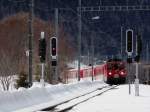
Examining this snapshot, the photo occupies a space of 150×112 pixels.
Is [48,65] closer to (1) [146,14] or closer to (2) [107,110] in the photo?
(1) [146,14]

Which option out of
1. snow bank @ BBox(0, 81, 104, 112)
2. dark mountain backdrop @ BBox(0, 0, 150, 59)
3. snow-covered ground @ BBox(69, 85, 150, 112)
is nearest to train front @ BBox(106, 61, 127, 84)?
dark mountain backdrop @ BBox(0, 0, 150, 59)

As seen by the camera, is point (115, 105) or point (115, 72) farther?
point (115, 72)

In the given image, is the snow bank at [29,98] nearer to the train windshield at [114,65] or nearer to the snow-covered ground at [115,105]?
the snow-covered ground at [115,105]

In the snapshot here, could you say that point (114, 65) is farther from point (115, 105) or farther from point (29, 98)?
point (115, 105)

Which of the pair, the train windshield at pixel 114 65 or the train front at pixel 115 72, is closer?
the train windshield at pixel 114 65

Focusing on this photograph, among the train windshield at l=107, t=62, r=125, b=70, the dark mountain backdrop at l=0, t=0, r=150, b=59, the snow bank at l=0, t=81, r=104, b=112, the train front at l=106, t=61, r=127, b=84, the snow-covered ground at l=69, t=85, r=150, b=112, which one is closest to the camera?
the snow-covered ground at l=69, t=85, r=150, b=112

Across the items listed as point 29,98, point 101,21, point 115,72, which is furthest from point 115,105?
point 101,21

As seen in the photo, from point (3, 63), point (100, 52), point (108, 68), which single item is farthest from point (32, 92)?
point (100, 52)

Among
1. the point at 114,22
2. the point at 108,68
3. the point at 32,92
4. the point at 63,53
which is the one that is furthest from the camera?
the point at 114,22

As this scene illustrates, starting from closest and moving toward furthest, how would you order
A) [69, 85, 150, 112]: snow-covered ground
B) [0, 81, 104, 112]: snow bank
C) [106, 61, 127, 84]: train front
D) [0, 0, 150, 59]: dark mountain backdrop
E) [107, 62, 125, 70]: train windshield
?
[69, 85, 150, 112]: snow-covered ground, [0, 81, 104, 112]: snow bank, [107, 62, 125, 70]: train windshield, [106, 61, 127, 84]: train front, [0, 0, 150, 59]: dark mountain backdrop

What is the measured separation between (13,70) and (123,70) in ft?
49.6

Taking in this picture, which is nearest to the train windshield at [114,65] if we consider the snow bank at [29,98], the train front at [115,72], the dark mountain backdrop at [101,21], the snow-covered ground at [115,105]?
the train front at [115,72]

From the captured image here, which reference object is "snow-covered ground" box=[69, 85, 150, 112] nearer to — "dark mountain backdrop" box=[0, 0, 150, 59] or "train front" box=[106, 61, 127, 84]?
"train front" box=[106, 61, 127, 84]

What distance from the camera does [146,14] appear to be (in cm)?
9456
